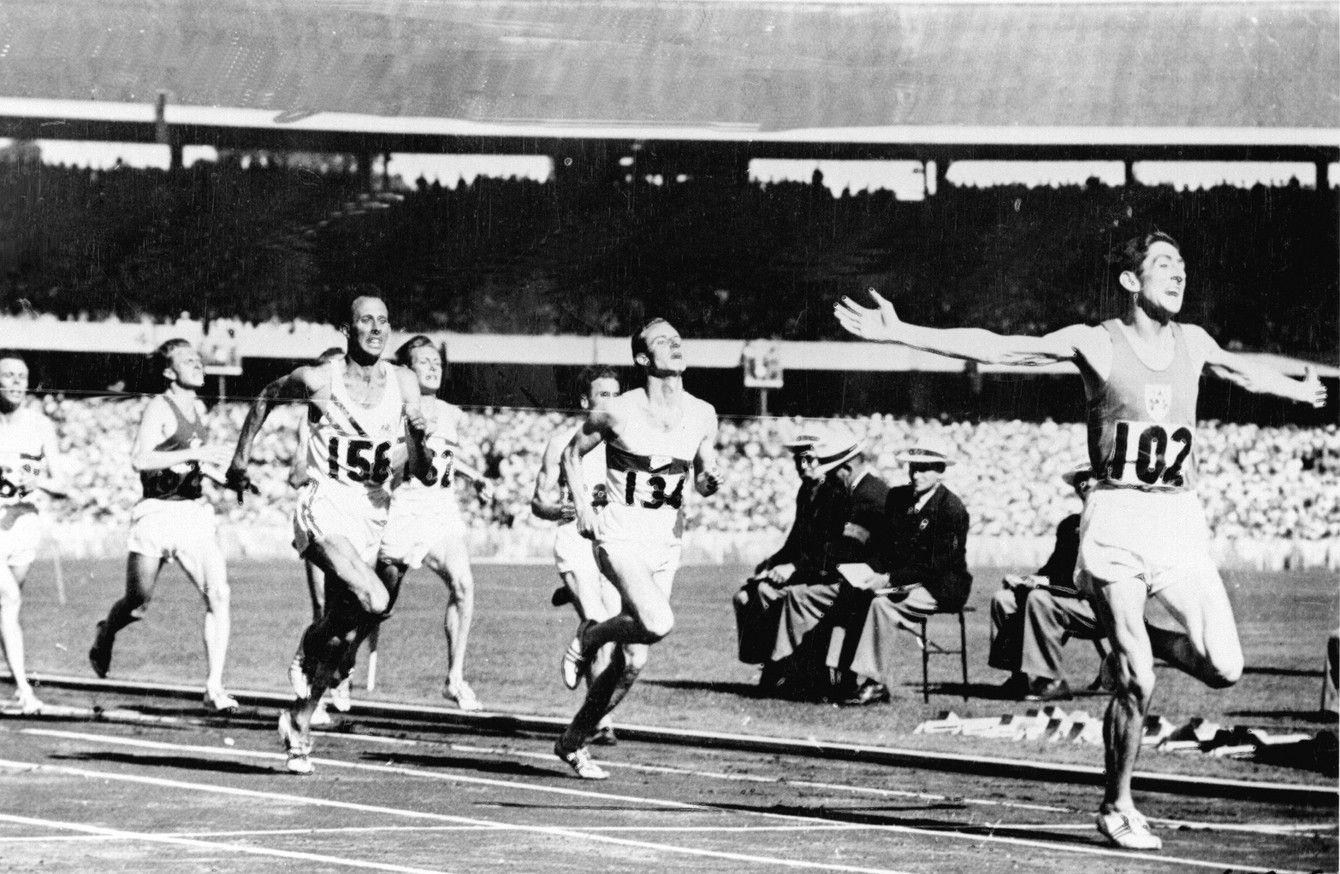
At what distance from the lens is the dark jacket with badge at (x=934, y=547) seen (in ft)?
31.1

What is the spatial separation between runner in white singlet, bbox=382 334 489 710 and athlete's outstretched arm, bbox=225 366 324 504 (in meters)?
1.77

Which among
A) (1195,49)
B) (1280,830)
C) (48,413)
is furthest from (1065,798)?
(48,413)

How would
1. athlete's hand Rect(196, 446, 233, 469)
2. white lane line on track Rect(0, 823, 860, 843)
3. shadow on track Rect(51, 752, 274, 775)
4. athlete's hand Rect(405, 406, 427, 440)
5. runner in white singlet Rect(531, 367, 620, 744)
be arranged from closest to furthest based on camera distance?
white lane line on track Rect(0, 823, 860, 843)
athlete's hand Rect(405, 406, 427, 440)
shadow on track Rect(51, 752, 274, 775)
runner in white singlet Rect(531, 367, 620, 744)
athlete's hand Rect(196, 446, 233, 469)

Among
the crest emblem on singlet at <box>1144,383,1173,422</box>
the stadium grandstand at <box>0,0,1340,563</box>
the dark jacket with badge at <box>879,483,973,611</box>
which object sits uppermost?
the stadium grandstand at <box>0,0,1340,563</box>

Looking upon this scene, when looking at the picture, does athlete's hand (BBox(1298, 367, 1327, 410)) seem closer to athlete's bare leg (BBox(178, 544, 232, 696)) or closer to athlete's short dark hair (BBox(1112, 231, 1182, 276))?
athlete's short dark hair (BBox(1112, 231, 1182, 276))

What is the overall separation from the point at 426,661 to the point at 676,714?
107 inches

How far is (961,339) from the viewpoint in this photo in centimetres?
Result: 593

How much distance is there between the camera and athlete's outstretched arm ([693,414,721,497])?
725cm

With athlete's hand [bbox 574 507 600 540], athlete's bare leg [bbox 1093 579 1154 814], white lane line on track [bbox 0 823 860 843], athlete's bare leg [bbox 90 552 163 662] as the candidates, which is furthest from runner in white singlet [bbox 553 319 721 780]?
athlete's bare leg [bbox 90 552 163 662]

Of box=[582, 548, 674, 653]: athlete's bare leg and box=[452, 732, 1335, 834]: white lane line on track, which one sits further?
box=[582, 548, 674, 653]: athlete's bare leg

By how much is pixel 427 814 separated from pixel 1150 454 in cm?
281

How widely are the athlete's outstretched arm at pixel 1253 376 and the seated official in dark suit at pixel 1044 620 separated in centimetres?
289

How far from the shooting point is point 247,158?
39.2 feet

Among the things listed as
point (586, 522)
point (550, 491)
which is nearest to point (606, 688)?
point (586, 522)
